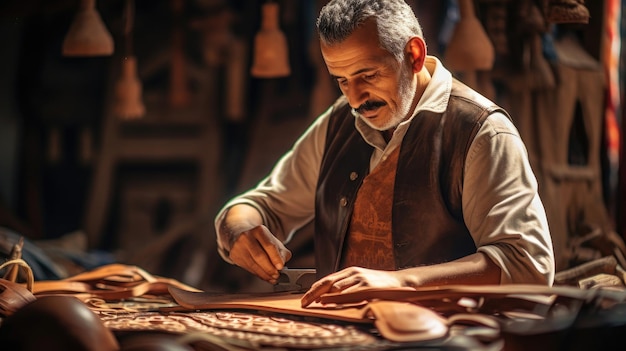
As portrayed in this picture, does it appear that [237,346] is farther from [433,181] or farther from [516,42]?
[516,42]

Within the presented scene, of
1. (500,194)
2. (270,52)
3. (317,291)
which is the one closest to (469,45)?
(270,52)

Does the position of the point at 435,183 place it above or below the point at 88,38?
below

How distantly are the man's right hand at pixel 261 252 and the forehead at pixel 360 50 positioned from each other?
0.62 metres

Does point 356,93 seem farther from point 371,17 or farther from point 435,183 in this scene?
point 435,183

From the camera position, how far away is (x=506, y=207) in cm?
326

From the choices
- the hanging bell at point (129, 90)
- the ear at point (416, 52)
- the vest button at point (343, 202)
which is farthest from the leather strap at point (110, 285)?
the hanging bell at point (129, 90)

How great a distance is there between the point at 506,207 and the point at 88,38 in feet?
8.62

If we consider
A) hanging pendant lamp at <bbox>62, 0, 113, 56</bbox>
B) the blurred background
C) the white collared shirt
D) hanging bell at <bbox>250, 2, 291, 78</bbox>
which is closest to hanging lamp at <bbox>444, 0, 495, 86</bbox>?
the blurred background

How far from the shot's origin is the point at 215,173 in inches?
346

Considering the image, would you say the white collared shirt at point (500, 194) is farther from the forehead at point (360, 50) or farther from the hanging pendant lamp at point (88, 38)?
the hanging pendant lamp at point (88, 38)

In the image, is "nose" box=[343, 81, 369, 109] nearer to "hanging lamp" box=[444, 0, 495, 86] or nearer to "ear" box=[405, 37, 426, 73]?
"ear" box=[405, 37, 426, 73]

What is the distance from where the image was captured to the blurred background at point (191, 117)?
5.97 meters

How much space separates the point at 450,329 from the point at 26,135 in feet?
23.0

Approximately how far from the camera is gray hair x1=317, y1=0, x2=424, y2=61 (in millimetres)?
3424
